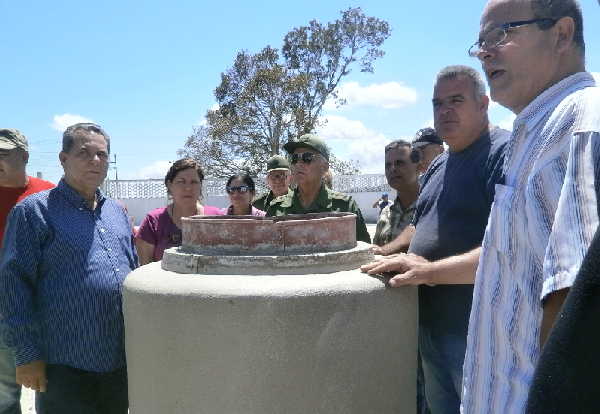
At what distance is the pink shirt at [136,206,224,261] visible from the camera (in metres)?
3.41

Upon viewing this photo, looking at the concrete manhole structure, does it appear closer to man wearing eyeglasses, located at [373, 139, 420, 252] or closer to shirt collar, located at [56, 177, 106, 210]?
shirt collar, located at [56, 177, 106, 210]

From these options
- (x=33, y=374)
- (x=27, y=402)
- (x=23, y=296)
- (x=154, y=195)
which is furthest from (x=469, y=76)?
(x=154, y=195)

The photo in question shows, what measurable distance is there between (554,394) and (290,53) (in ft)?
81.3

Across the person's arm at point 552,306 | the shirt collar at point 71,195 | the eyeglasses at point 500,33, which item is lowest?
the person's arm at point 552,306

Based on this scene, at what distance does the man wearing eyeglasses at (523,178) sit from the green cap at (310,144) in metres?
1.93

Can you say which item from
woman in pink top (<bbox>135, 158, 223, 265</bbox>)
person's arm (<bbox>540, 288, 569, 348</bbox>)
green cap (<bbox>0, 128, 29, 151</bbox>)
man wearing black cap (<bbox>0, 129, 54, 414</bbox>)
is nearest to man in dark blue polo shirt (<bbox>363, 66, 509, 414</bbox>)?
person's arm (<bbox>540, 288, 569, 348</bbox>)

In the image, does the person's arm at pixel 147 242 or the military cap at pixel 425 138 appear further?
the military cap at pixel 425 138

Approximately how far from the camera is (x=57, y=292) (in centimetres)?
226

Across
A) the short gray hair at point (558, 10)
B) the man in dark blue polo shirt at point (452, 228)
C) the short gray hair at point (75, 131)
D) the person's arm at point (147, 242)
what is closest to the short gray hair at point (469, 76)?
the man in dark blue polo shirt at point (452, 228)

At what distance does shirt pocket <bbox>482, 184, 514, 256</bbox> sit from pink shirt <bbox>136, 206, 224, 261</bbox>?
2.32m

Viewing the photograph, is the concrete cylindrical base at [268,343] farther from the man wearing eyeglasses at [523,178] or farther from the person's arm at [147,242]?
the person's arm at [147,242]

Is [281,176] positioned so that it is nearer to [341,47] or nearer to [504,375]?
[504,375]

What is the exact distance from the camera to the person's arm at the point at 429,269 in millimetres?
1865

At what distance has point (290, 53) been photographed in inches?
962
